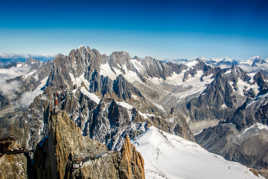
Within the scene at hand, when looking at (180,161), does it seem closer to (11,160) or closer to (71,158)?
(71,158)

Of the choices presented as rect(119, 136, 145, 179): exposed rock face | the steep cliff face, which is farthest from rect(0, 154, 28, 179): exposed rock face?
rect(119, 136, 145, 179): exposed rock face

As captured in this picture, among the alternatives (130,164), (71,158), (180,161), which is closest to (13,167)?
(71,158)

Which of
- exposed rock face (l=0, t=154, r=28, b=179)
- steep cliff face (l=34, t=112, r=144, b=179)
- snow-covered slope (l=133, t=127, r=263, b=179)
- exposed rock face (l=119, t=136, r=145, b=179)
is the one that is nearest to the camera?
exposed rock face (l=0, t=154, r=28, b=179)

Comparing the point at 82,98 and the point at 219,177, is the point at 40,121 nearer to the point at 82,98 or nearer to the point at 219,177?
the point at 82,98

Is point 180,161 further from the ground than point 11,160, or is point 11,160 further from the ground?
point 11,160

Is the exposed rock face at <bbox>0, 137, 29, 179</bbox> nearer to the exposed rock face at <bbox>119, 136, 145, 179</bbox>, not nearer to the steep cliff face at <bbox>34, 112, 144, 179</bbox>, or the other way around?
the steep cliff face at <bbox>34, 112, 144, 179</bbox>

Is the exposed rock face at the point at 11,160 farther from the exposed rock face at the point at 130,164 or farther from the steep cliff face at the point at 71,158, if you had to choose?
the exposed rock face at the point at 130,164

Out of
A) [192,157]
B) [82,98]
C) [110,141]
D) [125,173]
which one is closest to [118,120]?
[110,141]
